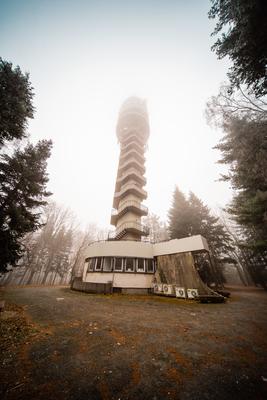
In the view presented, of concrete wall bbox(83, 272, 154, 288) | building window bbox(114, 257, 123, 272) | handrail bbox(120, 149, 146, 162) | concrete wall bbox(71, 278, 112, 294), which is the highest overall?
handrail bbox(120, 149, 146, 162)

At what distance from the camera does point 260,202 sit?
1300 cm

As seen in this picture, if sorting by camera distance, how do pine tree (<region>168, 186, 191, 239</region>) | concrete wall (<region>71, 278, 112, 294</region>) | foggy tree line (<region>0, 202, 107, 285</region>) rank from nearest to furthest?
concrete wall (<region>71, 278, 112, 294</region>)
pine tree (<region>168, 186, 191, 239</region>)
foggy tree line (<region>0, 202, 107, 285</region>)

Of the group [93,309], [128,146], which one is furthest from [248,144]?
[128,146]

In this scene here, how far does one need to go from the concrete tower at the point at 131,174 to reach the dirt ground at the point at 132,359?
14280 mm

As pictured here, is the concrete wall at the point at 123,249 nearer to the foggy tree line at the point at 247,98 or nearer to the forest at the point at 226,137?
the forest at the point at 226,137

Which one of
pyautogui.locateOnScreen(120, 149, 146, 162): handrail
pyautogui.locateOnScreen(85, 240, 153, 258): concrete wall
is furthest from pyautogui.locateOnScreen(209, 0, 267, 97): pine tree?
pyautogui.locateOnScreen(120, 149, 146, 162): handrail

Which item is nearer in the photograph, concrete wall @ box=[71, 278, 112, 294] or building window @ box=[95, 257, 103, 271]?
concrete wall @ box=[71, 278, 112, 294]

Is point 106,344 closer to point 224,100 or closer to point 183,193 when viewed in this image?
point 224,100

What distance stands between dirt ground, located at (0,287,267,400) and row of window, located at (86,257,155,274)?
8.75 metres

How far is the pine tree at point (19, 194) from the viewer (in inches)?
424

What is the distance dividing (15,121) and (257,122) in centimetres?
1479

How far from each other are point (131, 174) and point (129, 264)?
43.1 ft

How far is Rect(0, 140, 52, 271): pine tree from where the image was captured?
1078cm

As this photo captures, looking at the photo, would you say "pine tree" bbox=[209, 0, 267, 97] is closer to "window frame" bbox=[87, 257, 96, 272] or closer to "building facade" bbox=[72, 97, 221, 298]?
"building facade" bbox=[72, 97, 221, 298]
